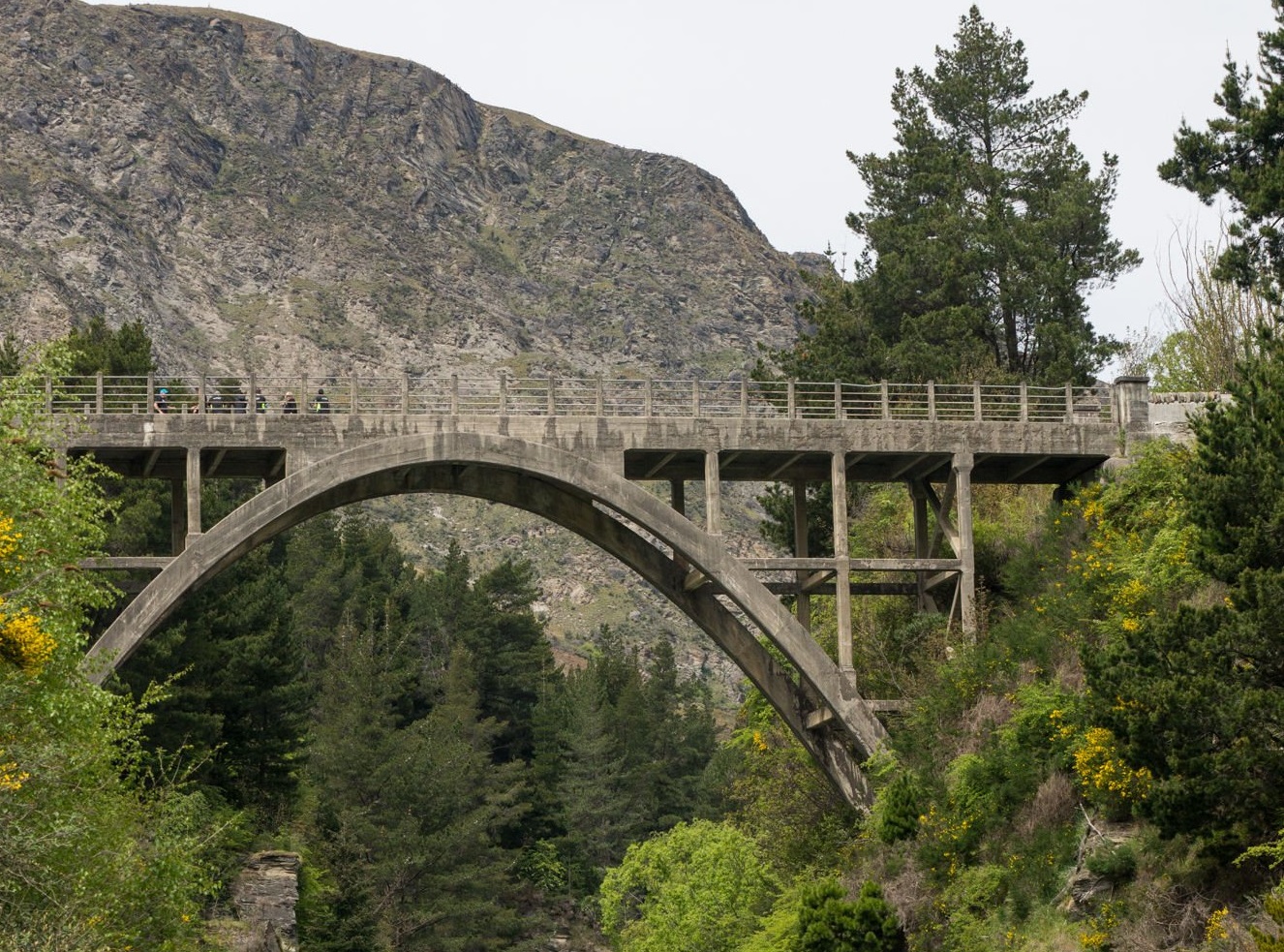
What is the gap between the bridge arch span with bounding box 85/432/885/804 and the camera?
1485 inches

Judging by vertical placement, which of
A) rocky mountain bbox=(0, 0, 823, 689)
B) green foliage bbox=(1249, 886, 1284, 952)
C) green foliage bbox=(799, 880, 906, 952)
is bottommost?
green foliage bbox=(799, 880, 906, 952)

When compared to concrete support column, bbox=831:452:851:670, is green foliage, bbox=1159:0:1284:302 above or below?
above

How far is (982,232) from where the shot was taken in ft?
185

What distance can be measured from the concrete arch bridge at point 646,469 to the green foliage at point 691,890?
12800 millimetres

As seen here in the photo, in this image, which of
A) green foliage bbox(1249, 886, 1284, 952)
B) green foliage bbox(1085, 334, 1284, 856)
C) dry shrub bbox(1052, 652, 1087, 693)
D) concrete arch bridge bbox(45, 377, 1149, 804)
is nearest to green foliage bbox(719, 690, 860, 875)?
concrete arch bridge bbox(45, 377, 1149, 804)

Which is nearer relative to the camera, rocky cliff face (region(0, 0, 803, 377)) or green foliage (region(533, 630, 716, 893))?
green foliage (region(533, 630, 716, 893))

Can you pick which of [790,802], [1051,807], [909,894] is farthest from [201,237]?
[1051,807]

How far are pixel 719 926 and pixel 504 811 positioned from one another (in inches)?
671

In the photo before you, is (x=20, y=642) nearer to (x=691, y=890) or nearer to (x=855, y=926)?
(x=855, y=926)

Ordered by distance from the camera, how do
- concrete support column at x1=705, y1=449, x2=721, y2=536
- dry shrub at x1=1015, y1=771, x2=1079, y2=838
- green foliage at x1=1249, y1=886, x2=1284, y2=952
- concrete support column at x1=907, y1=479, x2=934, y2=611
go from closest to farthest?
1. green foliage at x1=1249, y1=886, x2=1284, y2=952
2. dry shrub at x1=1015, y1=771, x2=1079, y2=838
3. concrete support column at x1=705, y1=449, x2=721, y2=536
4. concrete support column at x1=907, y1=479, x2=934, y2=611

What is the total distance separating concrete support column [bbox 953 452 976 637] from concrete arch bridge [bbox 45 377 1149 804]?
0.05m

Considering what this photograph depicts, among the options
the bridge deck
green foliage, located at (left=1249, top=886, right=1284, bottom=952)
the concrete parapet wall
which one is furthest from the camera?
the concrete parapet wall

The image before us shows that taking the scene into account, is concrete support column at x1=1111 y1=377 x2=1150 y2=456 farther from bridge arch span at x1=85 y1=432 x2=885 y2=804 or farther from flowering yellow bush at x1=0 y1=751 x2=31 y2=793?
flowering yellow bush at x1=0 y1=751 x2=31 y2=793

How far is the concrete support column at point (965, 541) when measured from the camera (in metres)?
39.9
